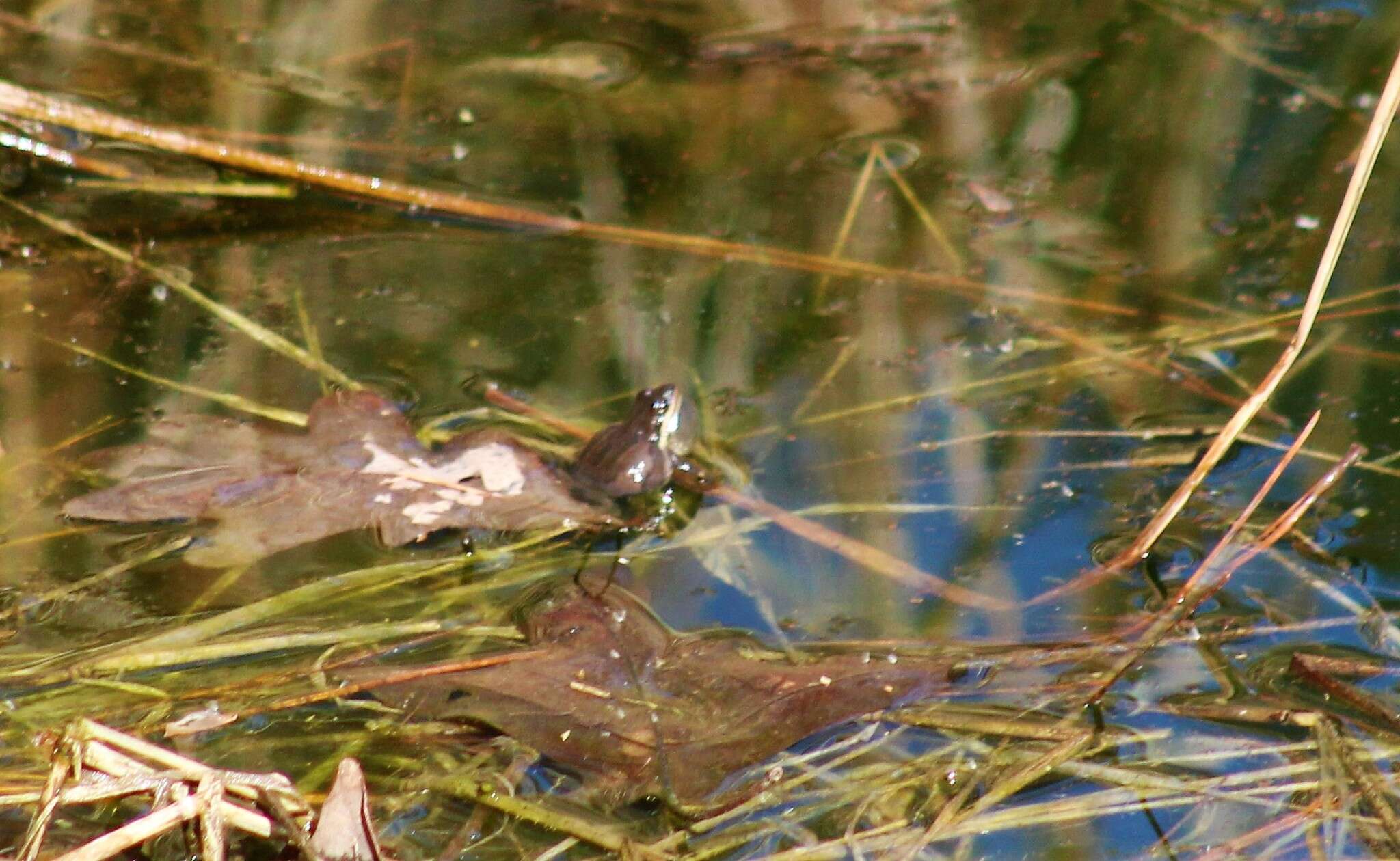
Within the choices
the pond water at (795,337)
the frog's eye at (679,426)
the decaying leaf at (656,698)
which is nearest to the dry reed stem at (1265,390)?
the pond water at (795,337)

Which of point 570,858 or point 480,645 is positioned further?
point 480,645

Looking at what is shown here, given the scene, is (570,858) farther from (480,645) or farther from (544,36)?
(544,36)

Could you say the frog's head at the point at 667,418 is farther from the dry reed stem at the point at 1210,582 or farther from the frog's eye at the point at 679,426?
the dry reed stem at the point at 1210,582

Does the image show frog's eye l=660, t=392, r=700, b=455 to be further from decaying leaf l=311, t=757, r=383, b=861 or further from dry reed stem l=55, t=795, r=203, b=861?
dry reed stem l=55, t=795, r=203, b=861

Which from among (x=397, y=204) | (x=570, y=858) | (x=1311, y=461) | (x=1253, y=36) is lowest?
(x=570, y=858)

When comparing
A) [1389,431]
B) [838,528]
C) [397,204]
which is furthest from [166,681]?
[1389,431]

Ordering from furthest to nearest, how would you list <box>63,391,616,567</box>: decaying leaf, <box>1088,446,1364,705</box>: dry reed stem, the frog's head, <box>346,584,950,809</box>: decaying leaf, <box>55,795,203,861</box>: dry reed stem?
the frog's head
<box>63,391,616,567</box>: decaying leaf
<box>1088,446,1364,705</box>: dry reed stem
<box>346,584,950,809</box>: decaying leaf
<box>55,795,203,861</box>: dry reed stem

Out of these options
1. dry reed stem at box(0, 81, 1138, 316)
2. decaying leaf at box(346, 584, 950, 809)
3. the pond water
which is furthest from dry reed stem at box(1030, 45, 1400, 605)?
dry reed stem at box(0, 81, 1138, 316)
